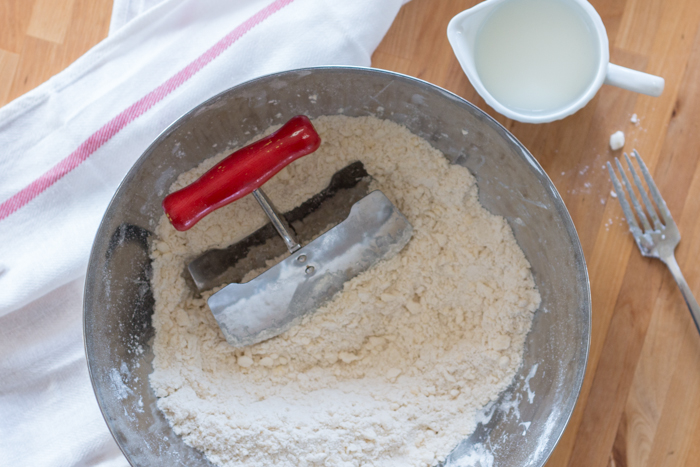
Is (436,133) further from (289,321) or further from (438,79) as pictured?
(289,321)

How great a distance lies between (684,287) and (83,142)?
0.71 metres

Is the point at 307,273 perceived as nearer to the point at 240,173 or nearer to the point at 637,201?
the point at 240,173

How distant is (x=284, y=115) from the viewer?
0.59 metres

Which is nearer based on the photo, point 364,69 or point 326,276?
point 364,69

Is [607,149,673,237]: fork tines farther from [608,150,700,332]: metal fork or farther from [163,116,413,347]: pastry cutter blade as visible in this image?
[163,116,413,347]: pastry cutter blade

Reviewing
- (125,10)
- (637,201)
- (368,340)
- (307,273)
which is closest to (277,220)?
(307,273)

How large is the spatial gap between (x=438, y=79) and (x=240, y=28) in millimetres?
237

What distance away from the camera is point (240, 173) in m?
0.51

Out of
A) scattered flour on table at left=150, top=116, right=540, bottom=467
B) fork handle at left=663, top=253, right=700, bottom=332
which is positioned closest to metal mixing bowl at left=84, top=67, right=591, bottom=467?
scattered flour on table at left=150, top=116, right=540, bottom=467

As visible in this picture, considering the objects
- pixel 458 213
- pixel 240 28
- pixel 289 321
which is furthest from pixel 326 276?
pixel 240 28

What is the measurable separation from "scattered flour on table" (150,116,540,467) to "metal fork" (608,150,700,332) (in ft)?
0.43

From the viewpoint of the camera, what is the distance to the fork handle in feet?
1.92

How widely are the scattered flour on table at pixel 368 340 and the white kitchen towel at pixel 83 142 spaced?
0.09 m

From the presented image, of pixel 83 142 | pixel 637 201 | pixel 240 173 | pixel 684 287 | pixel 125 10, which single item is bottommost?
pixel 684 287
